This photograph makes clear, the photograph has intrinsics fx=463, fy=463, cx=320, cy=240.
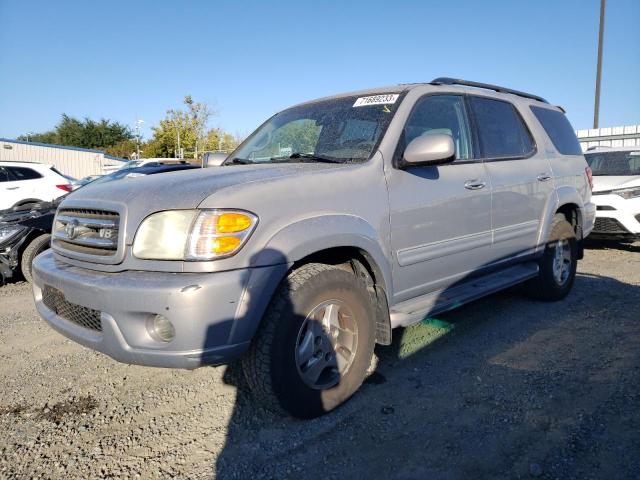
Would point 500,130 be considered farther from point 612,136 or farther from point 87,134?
point 87,134

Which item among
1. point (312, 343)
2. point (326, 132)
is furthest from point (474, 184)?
point (312, 343)

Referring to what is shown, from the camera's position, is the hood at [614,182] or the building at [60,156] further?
the building at [60,156]

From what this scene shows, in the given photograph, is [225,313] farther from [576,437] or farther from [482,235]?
[482,235]

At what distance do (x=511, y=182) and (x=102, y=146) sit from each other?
172 ft

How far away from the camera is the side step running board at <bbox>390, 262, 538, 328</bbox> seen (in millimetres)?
2904

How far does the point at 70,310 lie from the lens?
252cm

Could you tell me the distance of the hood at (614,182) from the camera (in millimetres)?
6777

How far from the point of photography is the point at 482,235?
347 cm

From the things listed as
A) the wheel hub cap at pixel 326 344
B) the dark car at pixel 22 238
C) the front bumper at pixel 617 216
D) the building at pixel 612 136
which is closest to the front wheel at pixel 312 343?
the wheel hub cap at pixel 326 344

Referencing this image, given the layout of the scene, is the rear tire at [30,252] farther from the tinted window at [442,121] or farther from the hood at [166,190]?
the tinted window at [442,121]

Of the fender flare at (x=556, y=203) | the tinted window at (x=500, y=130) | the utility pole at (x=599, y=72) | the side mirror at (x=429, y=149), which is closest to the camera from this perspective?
the side mirror at (x=429, y=149)

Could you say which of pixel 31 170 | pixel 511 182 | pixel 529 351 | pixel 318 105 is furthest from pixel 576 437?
pixel 31 170

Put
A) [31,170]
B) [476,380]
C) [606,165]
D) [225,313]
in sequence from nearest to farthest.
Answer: [225,313] → [476,380] → [606,165] → [31,170]

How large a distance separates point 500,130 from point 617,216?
3896mm
